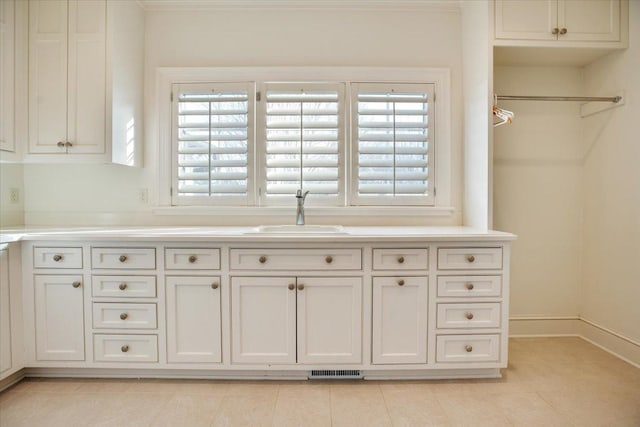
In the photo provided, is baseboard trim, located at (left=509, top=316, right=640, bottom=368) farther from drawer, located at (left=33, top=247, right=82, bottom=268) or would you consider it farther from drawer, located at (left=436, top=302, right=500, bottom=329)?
drawer, located at (left=33, top=247, right=82, bottom=268)

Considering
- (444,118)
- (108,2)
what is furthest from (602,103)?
(108,2)

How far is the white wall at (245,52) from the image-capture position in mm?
2668

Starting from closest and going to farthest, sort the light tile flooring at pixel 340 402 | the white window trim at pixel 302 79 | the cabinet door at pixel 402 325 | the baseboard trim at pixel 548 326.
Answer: the light tile flooring at pixel 340 402, the cabinet door at pixel 402 325, the white window trim at pixel 302 79, the baseboard trim at pixel 548 326

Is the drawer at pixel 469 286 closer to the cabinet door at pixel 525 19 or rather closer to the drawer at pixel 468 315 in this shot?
the drawer at pixel 468 315

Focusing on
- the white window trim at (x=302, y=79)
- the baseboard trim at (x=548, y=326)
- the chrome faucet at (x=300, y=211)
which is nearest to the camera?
→ the chrome faucet at (x=300, y=211)

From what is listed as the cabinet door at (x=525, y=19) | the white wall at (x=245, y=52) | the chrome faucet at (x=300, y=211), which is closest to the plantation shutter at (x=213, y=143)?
the white wall at (x=245, y=52)

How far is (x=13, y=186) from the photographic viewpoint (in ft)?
8.50

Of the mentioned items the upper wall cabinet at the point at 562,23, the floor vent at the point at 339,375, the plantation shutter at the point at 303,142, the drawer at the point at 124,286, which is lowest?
the floor vent at the point at 339,375

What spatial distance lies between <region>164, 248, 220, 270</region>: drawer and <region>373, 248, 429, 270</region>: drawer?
969 mm

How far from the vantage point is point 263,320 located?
2.06 m

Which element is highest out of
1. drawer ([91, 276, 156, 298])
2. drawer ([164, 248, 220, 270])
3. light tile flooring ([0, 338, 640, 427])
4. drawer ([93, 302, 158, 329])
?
drawer ([164, 248, 220, 270])

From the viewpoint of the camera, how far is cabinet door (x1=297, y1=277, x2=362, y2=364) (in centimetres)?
205

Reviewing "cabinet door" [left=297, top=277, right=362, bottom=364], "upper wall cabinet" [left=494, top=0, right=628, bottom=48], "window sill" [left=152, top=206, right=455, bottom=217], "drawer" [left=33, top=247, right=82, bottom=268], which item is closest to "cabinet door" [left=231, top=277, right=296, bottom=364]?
"cabinet door" [left=297, top=277, right=362, bottom=364]

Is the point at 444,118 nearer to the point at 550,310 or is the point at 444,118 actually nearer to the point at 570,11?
the point at 570,11
